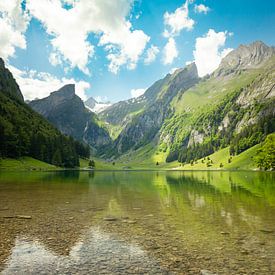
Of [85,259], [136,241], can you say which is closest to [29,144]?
[136,241]

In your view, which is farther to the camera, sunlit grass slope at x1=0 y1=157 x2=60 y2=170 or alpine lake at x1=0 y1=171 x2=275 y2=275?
sunlit grass slope at x1=0 y1=157 x2=60 y2=170

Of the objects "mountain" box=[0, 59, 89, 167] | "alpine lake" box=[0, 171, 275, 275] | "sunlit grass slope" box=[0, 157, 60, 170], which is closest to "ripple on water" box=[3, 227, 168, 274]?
"alpine lake" box=[0, 171, 275, 275]

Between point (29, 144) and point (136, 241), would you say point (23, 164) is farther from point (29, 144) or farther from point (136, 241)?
point (136, 241)

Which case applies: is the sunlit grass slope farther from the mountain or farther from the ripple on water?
the ripple on water

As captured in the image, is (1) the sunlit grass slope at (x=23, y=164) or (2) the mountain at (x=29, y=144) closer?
(1) the sunlit grass slope at (x=23, y=164)

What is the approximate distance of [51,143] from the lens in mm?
176500

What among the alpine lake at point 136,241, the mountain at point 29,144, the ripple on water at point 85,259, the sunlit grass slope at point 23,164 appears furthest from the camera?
the mountain at point 29,144

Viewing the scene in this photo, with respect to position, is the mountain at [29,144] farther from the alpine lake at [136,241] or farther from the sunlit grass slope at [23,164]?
the alpine lake at [136,241]

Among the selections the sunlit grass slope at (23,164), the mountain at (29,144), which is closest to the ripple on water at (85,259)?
the sunlit grass slope at (23,164)

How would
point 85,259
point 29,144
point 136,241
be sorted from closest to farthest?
1. point 85,259
2. point 136,241
3. point 29,144

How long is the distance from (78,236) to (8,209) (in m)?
12.6

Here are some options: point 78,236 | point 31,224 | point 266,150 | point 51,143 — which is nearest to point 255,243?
point 78,236

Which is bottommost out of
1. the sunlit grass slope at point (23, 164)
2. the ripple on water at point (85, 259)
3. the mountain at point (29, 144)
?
the ripple on water at point (85, 259)

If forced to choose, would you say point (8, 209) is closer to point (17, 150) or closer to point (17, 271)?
point (17, 271)
